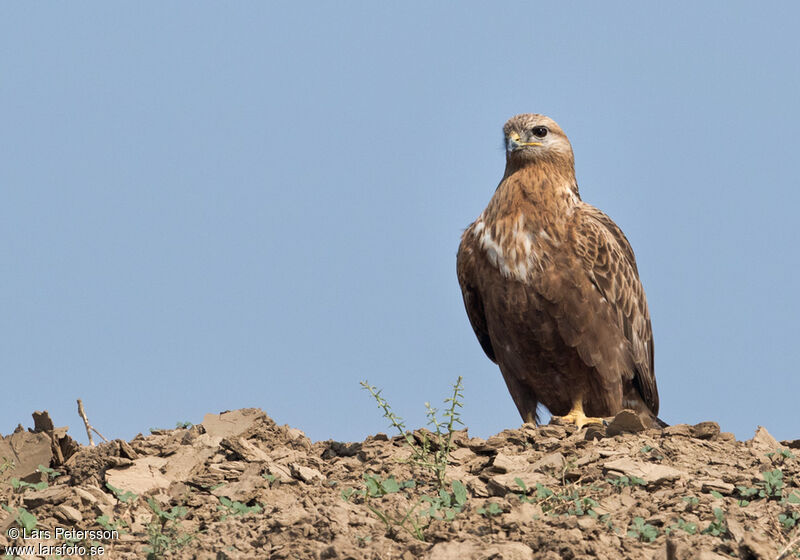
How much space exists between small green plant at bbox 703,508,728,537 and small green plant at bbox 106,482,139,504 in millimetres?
3764

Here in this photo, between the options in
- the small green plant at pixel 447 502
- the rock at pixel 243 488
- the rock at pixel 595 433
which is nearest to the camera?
the small green plant at pixel 447 502

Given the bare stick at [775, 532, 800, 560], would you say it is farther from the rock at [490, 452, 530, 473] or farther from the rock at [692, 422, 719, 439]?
the rock at [692, 422, 719, 439]

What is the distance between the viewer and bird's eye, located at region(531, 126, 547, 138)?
33.4ft

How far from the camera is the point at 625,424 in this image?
8109mm

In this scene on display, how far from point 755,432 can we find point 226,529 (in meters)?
4.36

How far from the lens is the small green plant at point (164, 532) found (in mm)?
6137

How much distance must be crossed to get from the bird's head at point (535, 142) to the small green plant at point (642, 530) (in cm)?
480

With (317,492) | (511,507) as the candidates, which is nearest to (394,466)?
(317,492)

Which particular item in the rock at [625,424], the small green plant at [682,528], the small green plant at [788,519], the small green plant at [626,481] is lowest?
the small green plant at [682,528]

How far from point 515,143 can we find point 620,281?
5.60ft

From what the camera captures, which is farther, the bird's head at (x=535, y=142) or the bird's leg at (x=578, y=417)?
the bird's head at (x=535, y=142)

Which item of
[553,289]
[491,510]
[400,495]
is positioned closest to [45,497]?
[400,495]

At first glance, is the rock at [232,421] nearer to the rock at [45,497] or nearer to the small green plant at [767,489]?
the rock at [45,497]

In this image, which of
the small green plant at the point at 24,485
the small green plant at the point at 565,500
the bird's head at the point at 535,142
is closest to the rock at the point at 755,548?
the small green plant at the point at 565,500
